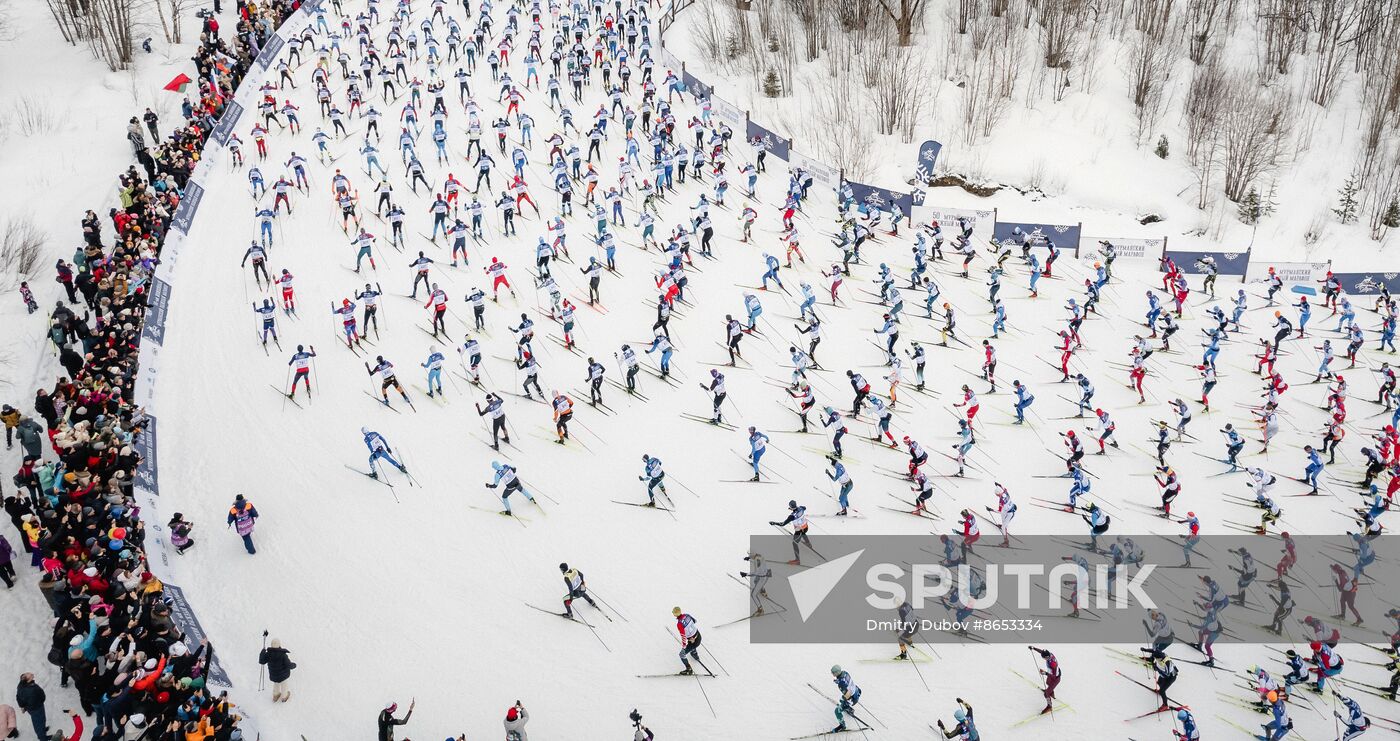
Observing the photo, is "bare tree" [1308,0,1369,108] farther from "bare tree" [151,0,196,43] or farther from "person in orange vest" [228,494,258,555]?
"bare tree" [151,0,196,43]

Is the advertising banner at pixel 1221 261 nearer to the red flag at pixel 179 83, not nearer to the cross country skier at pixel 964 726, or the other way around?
the cross country skier at pixel 964 726

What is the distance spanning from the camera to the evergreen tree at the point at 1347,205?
38312 millimetres

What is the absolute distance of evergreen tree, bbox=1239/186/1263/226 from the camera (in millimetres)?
38562

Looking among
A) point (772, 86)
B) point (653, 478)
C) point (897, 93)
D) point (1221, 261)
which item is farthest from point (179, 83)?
point (1221, 261)

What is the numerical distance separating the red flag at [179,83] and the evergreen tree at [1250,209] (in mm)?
38875

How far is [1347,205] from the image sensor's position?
38312 mm

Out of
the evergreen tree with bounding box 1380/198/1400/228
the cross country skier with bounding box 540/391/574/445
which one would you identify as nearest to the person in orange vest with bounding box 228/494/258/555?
the cross country skier with bounding box 540/391/574/445

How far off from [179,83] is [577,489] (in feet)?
88.7

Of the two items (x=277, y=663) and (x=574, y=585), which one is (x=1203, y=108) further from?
(x=277, y=663)

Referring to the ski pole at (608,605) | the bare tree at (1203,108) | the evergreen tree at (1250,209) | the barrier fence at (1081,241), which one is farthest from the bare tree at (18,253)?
the evergreen tree at (1250,209)

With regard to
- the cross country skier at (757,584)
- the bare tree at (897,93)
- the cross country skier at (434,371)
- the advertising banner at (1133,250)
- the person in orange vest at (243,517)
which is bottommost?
the cross country skier at (757,584)

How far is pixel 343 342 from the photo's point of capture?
26.3 meters

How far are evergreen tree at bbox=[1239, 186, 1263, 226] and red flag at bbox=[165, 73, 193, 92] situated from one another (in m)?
38.9

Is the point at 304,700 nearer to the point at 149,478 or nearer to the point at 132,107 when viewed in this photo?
the point at 149,478
